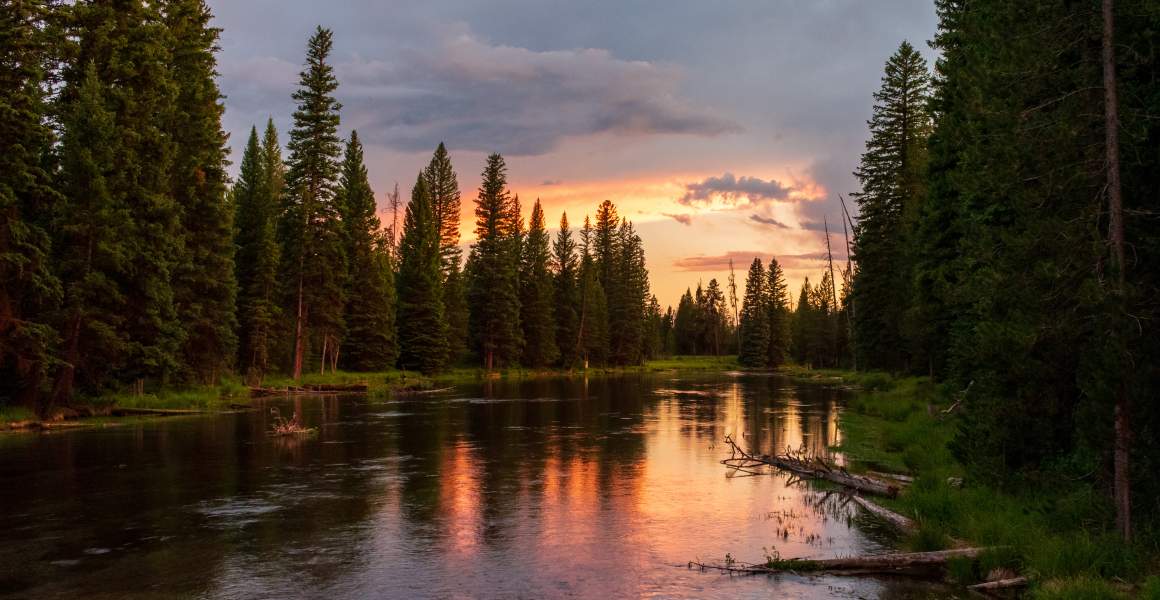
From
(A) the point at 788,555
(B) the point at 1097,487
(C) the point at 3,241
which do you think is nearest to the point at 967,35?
(B) the point at 1097,487

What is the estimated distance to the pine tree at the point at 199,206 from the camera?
43750mm

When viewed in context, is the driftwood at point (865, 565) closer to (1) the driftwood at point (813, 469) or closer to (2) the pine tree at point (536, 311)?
(1) the driftwood at point (813, 469)

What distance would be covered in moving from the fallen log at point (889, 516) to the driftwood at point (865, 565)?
7.81 feet

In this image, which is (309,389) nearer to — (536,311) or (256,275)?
(256,275)

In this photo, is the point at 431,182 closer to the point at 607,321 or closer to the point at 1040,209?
the point at 607,321

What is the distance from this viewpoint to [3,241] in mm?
30984

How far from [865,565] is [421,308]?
216 feet

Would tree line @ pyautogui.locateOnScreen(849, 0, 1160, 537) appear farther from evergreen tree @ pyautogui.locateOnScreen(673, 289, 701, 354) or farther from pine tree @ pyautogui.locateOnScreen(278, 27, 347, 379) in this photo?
evergreen tree @ pyautogui.locateOnScreen(673, 289, 701, 354)

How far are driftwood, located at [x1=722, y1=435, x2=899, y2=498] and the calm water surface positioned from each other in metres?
0.71

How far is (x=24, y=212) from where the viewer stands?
111 feet

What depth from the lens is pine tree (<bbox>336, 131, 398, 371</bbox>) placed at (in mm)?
69312

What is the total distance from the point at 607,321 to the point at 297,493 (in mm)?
93875

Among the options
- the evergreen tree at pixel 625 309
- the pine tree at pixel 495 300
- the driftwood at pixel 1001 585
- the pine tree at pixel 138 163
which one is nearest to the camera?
the driftwood at pixel 1001 585

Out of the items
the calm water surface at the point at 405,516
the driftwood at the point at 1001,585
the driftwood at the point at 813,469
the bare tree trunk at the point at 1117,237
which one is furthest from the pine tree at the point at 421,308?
the bare tree trunk at the point at 1117,237
